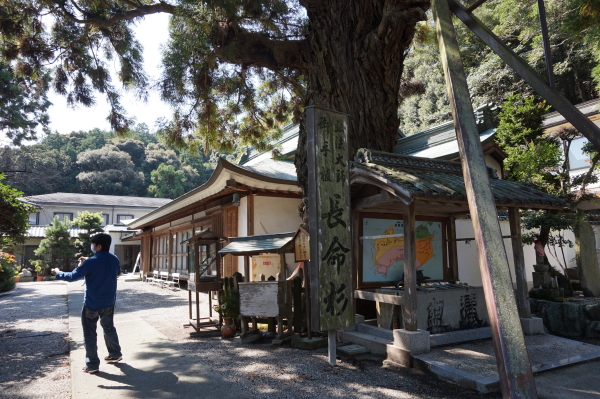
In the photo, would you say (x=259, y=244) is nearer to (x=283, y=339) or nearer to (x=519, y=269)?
(x=283, y=339)

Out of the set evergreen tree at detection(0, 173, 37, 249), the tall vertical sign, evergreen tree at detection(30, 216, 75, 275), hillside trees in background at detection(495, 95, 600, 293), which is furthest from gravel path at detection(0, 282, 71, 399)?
evergreen tree at detection(30, 216, 75, 275)

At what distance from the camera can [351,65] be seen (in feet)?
20.7

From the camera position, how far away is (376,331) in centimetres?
543

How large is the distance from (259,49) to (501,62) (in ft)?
50.3

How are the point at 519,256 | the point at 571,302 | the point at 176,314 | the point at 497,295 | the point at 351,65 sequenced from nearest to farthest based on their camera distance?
the point at 497,295
the point at 519,256
the point at 351,65
the point at 571,302
the point at 176,314

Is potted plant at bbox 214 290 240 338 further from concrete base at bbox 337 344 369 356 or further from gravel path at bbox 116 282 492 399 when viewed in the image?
concrete base at bbox 337 344 369 356

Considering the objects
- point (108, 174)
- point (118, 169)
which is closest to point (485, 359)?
point (108, 174)

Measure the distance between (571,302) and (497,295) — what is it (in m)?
6.60

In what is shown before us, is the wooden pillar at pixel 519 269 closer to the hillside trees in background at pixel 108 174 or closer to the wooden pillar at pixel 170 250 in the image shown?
the wooden pillar at pixel 170 250

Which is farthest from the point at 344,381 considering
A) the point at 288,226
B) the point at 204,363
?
the point at 288,226

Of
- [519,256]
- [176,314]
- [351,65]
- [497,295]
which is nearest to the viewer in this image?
[497,295]

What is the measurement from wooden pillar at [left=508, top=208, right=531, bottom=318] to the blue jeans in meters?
5.66

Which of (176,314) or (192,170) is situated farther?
(192,170)

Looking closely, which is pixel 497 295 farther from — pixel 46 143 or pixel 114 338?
pixel 46 143
